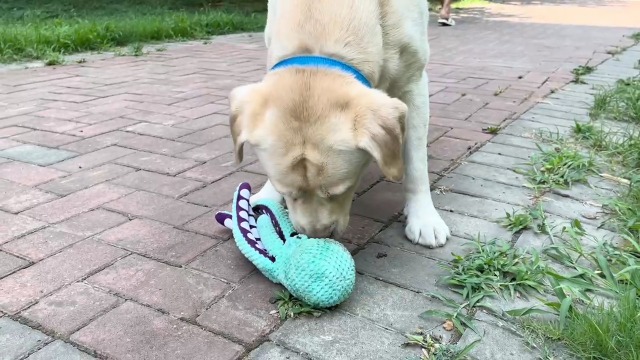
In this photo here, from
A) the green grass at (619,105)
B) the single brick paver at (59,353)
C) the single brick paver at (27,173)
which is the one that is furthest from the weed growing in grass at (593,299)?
the single brick paver at (27,173)

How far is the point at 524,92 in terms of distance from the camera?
17.1ft

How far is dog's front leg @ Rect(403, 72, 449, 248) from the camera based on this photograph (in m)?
2.50

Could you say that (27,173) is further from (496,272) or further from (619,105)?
(619,105)

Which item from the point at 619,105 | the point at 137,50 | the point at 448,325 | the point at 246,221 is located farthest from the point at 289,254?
the point at 137,50

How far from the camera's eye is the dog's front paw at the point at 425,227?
244 centimetres

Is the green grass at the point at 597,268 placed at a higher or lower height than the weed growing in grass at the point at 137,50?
higher

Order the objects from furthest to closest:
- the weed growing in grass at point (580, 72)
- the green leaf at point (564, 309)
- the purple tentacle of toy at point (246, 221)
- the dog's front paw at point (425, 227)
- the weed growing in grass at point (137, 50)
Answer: the weed growing in grass at point (137, 50)
the weed growing in grass at point (580, 72)
the dog's front paw at point (425, 227)
the purple tentacle of toy at point (246, 221)
the green leaf at point (564, 309)

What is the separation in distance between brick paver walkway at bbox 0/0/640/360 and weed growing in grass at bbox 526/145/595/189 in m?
0.31

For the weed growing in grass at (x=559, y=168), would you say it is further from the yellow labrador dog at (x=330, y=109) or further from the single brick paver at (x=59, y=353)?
the single brick paver at (x=59, y=353)

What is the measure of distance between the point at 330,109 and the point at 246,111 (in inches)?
14.0

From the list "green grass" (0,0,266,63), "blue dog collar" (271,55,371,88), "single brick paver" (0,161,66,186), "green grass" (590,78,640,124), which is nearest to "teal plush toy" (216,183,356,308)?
"blue dog collar" (271,55,371,88)

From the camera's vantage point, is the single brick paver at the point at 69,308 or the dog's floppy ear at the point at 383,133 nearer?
the single brick paver at the point at 69,308

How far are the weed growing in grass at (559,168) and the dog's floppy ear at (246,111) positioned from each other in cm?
163

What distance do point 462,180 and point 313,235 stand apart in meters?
1.25
